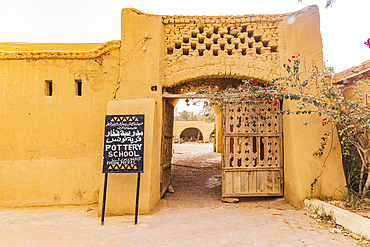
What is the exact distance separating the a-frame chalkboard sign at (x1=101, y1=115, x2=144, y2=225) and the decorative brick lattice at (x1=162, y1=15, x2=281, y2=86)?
1.70 metres

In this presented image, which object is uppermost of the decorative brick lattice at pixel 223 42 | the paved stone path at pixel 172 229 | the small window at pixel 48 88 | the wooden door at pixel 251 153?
the decorative brick lattice at pixel 223 42

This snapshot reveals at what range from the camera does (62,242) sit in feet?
10.8

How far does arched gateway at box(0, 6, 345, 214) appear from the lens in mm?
5031

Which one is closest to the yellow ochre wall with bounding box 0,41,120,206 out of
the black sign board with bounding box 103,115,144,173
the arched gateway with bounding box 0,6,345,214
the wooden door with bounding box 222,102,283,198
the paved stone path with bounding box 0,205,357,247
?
the arched gateway with bounding box 0,6,345,214

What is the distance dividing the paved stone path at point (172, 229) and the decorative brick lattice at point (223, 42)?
124 inches

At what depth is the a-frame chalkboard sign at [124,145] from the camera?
4.06 meters

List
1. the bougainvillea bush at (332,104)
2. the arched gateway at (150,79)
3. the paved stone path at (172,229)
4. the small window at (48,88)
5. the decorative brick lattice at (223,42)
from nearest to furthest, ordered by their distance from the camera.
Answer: the paved stone path at (172,229)
the bougainvillea bush at (332,104)
the arched gateway at (150,79)
the decorative brick lattice at (223,42)
the small window at (48,88)

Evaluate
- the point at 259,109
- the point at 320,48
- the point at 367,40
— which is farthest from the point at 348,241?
the point at 320,48

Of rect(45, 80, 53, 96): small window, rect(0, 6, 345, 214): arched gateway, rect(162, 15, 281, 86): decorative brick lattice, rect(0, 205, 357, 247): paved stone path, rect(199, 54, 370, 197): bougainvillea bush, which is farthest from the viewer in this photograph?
rect(45, 80, 53, 96): small window

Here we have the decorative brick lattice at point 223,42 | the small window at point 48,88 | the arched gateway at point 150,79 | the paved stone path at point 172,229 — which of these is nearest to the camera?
the paved stone path at point 172,229

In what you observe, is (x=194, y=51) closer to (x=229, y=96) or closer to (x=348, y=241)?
(x=229, y=96)

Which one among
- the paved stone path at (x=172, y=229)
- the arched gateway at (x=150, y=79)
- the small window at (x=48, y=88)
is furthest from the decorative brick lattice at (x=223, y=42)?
the paved stone path at (x=172, y=229)

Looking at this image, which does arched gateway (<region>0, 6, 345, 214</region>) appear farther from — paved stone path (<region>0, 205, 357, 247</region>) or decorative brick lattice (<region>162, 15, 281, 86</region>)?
paved stone path (<region>0, 205, 357, 247</region>)

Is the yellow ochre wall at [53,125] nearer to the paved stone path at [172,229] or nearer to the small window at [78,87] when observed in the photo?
the small window at [78,87]
